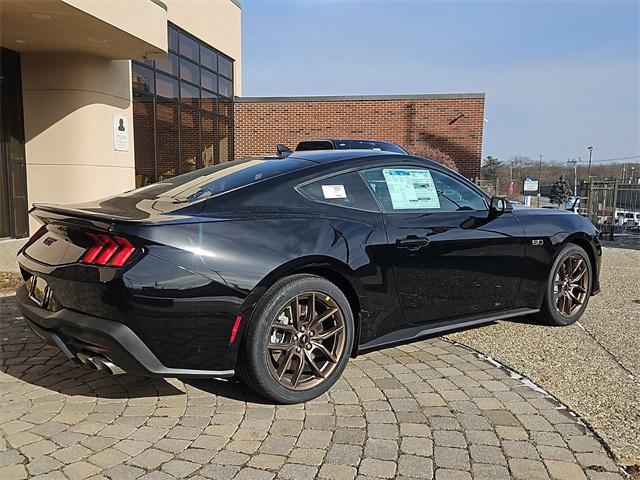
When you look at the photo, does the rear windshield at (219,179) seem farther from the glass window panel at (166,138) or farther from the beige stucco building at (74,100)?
the glass window panel at (166,138)

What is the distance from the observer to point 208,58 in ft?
57.3

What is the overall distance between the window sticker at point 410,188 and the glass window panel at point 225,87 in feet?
52.8

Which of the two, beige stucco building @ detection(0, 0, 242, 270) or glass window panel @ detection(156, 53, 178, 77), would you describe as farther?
glass window panel @ detection(156, 53, 178, 77)

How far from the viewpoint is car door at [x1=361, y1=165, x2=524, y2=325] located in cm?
357

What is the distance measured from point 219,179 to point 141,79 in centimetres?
1053

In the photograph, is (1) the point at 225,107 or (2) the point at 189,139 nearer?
(2) the point at 189,139

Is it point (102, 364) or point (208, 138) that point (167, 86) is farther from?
point (102, 364)

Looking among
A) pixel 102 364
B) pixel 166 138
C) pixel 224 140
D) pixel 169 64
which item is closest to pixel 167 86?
pixel 169 64

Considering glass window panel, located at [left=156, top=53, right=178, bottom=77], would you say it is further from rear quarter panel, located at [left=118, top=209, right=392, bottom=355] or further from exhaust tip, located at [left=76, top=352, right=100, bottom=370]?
exhaust tip, located at [left=76, top=352, right=100, bottom=370]

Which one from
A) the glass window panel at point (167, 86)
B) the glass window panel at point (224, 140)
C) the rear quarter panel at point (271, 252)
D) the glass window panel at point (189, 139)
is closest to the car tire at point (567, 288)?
the rear quarter panel at point (271, 252)

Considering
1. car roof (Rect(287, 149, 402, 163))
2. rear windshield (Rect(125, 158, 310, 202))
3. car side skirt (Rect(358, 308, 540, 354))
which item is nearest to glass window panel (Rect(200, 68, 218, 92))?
rear windshield (Rect(125, 158, 310, 202))

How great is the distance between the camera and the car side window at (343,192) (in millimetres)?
3352

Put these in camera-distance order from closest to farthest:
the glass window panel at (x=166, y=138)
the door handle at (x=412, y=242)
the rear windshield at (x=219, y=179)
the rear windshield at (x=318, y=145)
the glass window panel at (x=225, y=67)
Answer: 1. the rear windshield at (x=219, y=179)
2. the door handle at (x=412, y=242)
3. the rear windshield at (x=318, y=145)
4. the glass window panel at (x=166, y=138)
5. the glass window panel at (x=225, y=67)

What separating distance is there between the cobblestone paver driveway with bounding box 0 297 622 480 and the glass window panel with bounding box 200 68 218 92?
14.8 metres
